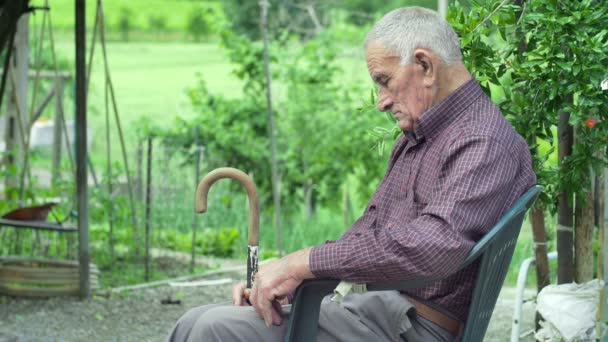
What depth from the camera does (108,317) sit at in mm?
5270

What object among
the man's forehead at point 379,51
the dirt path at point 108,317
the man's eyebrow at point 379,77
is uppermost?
the man's forehead at point 379,51

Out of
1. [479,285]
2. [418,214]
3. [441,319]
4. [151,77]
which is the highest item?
[418,214]

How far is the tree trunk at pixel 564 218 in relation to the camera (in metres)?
3.61

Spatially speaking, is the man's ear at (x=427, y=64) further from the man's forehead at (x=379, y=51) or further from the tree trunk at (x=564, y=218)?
the tree trunk at (x=564, y=218)

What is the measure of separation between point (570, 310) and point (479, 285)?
1362 mm

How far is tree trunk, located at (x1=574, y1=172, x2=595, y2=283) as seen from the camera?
145 inches

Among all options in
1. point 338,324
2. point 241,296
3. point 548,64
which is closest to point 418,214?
point 338,324

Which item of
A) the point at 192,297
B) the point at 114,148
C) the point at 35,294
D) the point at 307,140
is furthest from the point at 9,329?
the point at 114,148

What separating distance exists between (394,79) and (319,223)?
244 inches

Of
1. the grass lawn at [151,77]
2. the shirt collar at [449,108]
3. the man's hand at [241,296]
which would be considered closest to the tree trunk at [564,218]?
the shirt collar at [449,108]

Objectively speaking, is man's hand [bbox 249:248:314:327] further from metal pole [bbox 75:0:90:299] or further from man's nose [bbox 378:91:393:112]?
metal pole [bbox 75:0:90:299]

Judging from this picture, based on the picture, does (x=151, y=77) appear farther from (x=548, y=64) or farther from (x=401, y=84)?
(x=401, y=84)

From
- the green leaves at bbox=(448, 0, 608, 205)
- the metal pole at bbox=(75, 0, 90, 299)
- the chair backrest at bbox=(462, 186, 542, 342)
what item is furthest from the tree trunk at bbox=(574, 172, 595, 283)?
the metal pole at bbox=(75, 0, 90, 299)

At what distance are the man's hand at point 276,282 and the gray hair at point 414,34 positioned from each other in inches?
20.4
